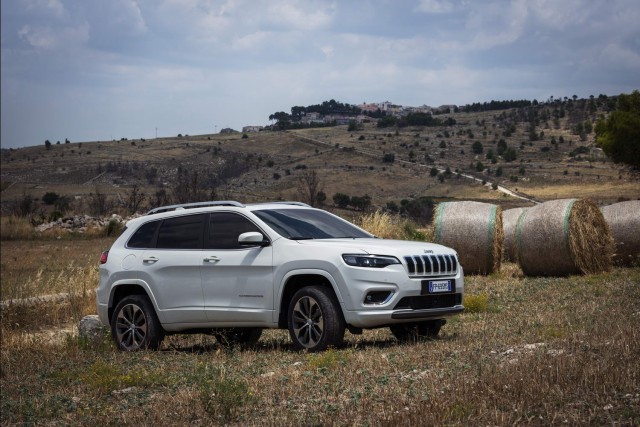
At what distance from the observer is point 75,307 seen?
20.6 meters

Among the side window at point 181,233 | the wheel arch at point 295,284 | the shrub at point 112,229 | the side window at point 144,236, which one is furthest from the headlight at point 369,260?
the shrub at point 112,229

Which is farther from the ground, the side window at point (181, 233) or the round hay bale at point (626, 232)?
the side window at point (181, 233)

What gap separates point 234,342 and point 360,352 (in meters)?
2.91

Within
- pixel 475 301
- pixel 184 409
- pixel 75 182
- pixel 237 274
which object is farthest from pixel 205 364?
pixel 75 182

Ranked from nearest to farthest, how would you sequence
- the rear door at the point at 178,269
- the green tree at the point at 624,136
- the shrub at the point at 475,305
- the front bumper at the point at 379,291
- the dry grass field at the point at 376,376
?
the dry grass field at the point at 376,376, the front bumper at the point at 379,291, the rear door at the point at 178,269, the shrub at the point at 475,305, the green tree at the point at 624,136

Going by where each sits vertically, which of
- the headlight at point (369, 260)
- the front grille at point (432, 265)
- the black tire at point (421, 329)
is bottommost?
the black tire at point (421, 329)

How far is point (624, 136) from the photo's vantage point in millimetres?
52031

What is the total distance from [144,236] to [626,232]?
1178cm

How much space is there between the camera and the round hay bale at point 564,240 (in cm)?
2034

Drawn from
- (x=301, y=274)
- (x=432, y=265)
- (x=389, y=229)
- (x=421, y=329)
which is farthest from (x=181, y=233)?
(x=389, y=229)

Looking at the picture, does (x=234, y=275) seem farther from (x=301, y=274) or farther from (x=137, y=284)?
(x=137, y=284)

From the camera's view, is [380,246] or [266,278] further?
[266,278]

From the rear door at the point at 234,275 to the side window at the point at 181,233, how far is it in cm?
19

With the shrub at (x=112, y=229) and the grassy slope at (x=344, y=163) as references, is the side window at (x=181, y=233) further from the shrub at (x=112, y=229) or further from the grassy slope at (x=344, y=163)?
the shrub at (x=112, y=229)
